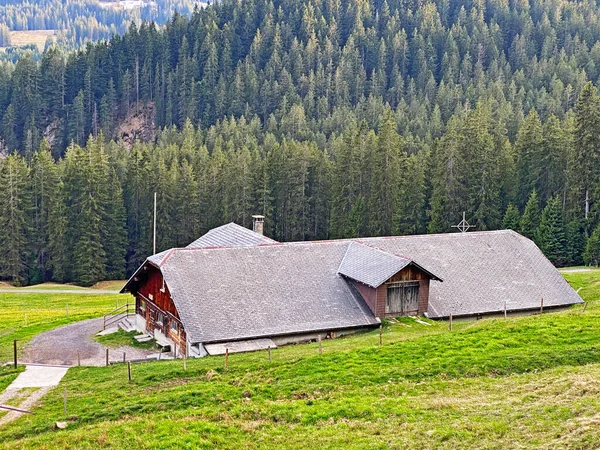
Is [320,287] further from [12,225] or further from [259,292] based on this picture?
[12,225]

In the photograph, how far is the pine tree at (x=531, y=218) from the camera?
7762 centimetres

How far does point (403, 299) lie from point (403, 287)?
69 centimetres

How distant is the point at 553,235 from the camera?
75.8 m

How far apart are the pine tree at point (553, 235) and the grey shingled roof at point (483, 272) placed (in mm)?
29521

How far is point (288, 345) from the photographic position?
118 feet

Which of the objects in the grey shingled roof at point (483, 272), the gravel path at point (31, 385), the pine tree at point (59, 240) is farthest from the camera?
the pine tree at point (59, 240)

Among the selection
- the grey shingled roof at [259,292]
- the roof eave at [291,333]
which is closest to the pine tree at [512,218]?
the grey shingled roof at [259,292]

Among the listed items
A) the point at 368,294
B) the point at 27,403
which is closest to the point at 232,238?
the point at 368,294

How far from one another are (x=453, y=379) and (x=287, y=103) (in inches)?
5377

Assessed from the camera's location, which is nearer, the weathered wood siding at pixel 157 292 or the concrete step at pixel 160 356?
the concrete step at pixel 160 356

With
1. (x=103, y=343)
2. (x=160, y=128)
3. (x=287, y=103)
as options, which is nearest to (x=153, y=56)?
(x=160, y=128)

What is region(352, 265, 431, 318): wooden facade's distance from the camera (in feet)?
128

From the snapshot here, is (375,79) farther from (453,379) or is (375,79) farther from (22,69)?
(453,379)

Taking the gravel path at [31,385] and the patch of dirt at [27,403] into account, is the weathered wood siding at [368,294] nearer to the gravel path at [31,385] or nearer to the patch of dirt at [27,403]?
the gravel path at [31,385]
